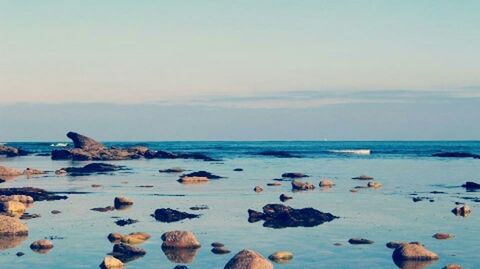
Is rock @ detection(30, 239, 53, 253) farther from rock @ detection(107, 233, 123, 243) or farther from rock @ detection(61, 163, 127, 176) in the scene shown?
rock @ detection(61, 163, 127, 176)

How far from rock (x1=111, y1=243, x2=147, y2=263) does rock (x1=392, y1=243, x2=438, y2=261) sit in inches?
424

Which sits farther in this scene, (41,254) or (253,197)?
(253,197)

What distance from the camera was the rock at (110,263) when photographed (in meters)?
27.2

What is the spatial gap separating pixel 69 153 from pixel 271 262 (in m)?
114

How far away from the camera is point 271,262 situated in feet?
96.2

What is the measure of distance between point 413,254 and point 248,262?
7.64 meters

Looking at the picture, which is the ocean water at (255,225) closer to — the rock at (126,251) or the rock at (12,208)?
the rock at (126,251)

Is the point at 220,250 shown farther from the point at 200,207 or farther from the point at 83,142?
the point at 83,142

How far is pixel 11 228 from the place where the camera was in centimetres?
3559

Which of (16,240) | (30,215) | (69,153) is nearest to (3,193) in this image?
(30,215)

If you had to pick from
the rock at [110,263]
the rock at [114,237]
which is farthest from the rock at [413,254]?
the rock at [114,237]

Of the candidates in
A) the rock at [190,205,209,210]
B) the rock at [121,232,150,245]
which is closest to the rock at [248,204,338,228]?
the rock at [190,205,209,210]

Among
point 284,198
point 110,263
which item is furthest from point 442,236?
point 284,198

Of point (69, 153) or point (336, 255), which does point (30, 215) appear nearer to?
point (336, 255)
